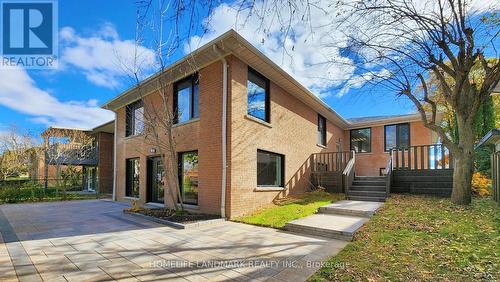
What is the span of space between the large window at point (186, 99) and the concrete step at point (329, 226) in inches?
197

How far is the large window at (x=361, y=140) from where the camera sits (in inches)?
734

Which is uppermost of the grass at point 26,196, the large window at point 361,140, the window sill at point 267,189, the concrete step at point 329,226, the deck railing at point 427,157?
the large window at point 361,140

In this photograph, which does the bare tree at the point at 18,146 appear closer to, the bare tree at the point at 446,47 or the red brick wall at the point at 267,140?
the red brick wall at the point at 267,140

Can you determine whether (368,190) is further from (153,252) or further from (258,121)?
(153,252)

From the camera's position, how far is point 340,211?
8.35 m

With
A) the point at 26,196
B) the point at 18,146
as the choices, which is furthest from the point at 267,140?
the point at 18,146

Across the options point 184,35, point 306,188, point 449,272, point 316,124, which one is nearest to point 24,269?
point 184,35

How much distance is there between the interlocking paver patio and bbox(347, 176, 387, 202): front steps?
16.8 ft

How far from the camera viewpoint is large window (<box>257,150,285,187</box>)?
980cm

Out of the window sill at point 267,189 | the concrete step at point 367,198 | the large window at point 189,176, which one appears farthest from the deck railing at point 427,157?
Result: the large window at point 189,176

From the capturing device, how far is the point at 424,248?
16.2 ft

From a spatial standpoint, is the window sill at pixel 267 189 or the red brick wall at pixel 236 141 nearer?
the red brick wall at pixel 236 141

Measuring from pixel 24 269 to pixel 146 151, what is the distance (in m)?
8.07

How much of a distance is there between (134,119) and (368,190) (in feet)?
36.7
